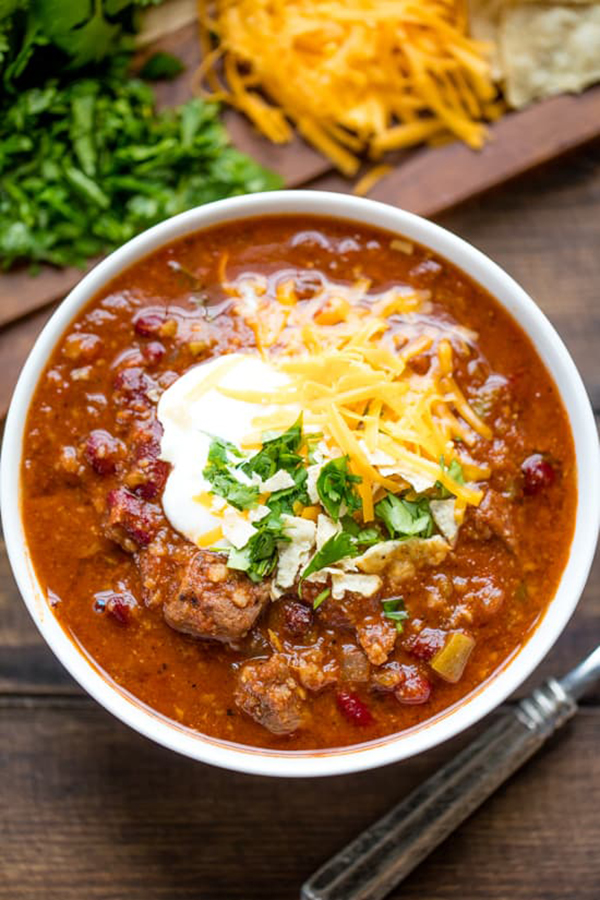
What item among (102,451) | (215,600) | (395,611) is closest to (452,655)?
(395,611)

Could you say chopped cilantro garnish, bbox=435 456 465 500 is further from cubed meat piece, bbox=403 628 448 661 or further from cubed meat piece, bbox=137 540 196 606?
cubed meat piece, bbox=137 540 196 606

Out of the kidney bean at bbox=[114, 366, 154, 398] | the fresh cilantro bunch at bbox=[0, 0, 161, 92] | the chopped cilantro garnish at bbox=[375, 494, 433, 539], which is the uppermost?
the fresh cilantro bunch at bbox=[0, 0, 161, 92]

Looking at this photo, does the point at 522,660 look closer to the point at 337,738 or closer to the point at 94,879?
the point at 337,738

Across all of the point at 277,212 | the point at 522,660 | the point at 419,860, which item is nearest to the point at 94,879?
the point at 419,860

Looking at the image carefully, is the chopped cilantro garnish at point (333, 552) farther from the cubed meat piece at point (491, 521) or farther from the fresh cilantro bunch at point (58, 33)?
the fresh cilantro bunch at point (58, 33)

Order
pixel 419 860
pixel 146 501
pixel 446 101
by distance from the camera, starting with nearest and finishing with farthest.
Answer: pixel 146 501
pixel 419 860
pixel 446 101

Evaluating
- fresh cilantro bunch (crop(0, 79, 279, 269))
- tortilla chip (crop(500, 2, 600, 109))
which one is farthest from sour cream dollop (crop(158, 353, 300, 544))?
tortilla chip (crop(500, 2, 600, 109))

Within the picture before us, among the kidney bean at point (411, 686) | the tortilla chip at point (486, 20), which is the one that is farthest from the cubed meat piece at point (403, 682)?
the tortilla chip at point (486, 20)
